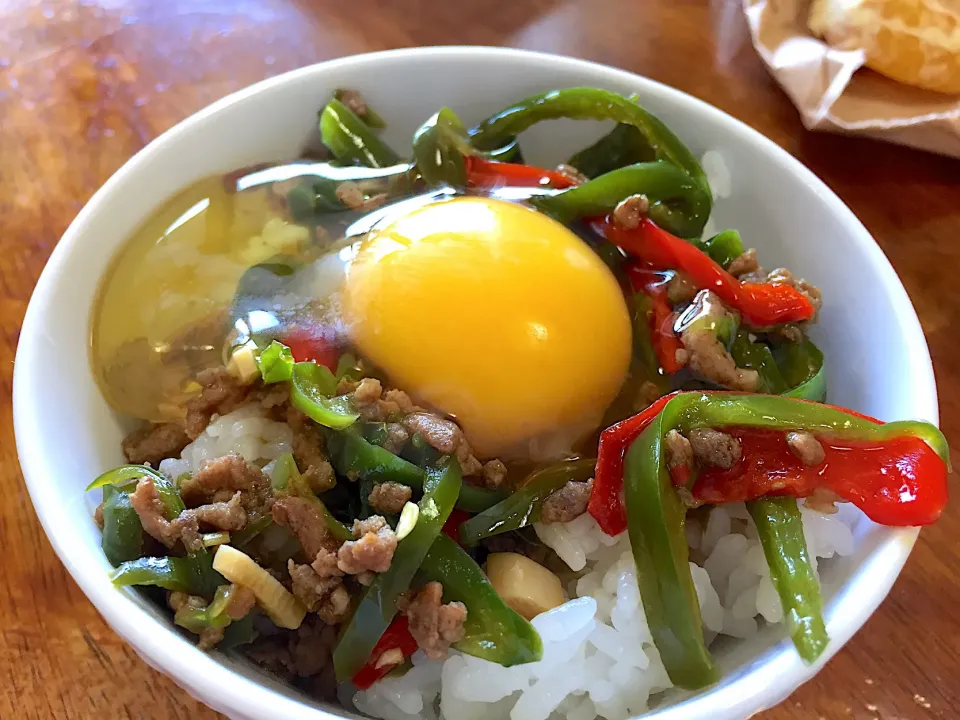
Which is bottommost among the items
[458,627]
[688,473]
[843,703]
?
[843,703]

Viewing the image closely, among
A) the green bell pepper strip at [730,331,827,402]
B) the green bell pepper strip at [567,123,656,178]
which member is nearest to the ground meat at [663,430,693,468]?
the green bell pepper strip at [730,331,827,402]

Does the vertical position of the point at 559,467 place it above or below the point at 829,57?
below

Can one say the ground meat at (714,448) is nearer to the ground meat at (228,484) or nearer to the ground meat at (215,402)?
the ground meat at (228,484)

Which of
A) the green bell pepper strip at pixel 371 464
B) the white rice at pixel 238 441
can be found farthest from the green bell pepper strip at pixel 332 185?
the green bell pepper strip at pixel 371 464

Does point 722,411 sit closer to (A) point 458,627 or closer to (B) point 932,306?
(A) point 458,627

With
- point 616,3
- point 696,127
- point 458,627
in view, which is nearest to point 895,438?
point 458,627

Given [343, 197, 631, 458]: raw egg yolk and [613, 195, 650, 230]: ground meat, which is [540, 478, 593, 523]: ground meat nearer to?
[343, 197, 631, 458]: raw egg yolk

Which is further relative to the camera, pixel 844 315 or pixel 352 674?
pixel 844 315
